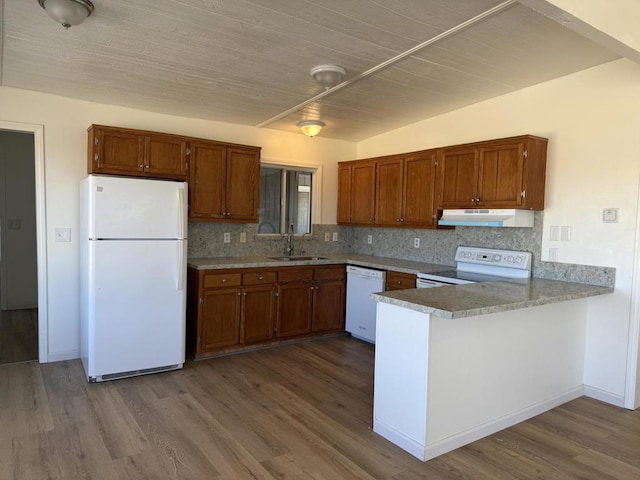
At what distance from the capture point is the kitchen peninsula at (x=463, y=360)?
2.42 m

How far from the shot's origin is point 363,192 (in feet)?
16.7

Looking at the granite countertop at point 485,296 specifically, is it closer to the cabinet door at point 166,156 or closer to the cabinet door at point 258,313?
the cabinet door at point 258,313

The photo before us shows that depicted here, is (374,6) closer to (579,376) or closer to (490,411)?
(490,411)

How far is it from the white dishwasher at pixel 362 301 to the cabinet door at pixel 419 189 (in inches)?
26.2

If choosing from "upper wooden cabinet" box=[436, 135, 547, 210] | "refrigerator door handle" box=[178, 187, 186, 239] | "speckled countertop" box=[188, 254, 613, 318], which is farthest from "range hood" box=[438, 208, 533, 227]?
"refrigerator door handle" box=[178, 187, 186, 239]

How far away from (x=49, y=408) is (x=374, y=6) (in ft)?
10.6

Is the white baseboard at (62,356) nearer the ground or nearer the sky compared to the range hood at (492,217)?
nearer the ground

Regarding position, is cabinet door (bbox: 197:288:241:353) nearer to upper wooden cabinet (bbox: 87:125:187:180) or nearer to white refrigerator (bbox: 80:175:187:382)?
white refrigerator (bbox: 80:175:187:382)

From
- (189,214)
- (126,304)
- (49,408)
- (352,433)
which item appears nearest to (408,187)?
(189,214)

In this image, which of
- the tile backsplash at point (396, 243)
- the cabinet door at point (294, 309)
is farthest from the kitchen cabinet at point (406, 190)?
the cabinet door at point (294, 309)

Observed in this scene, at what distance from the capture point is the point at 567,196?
338cm

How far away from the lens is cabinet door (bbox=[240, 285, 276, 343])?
4.20 meters

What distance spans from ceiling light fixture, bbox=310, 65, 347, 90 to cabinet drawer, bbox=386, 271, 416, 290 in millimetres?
1910

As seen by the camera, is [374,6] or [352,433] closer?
[374,6]
